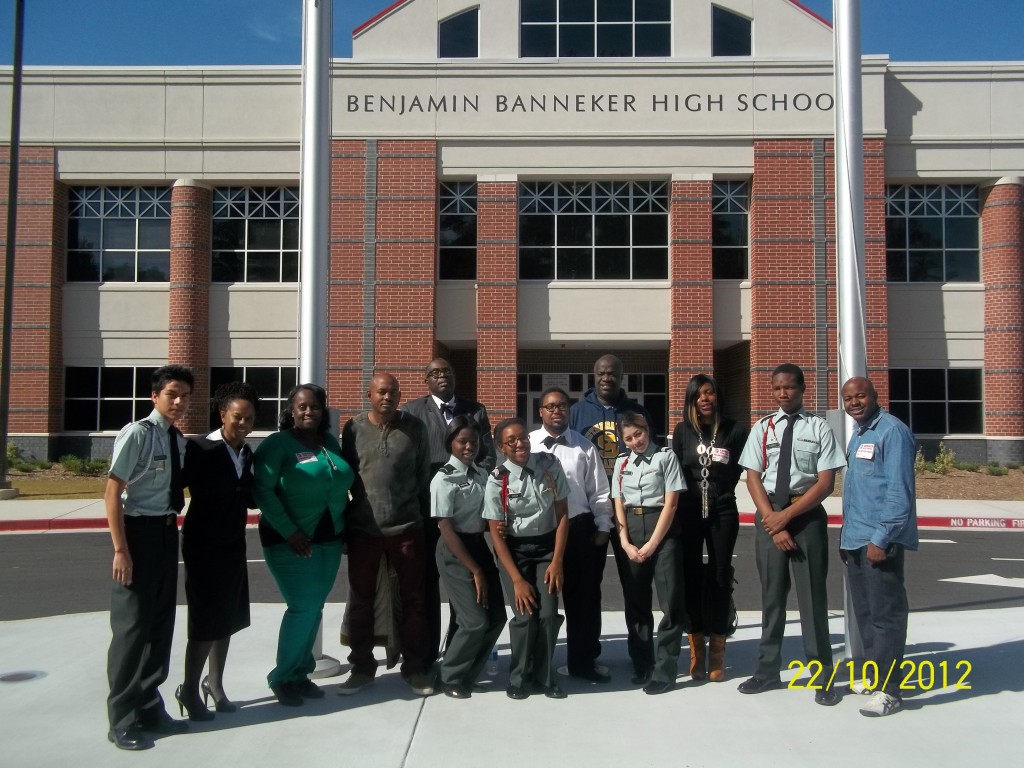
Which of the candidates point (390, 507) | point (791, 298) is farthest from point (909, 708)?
point (791, 298)

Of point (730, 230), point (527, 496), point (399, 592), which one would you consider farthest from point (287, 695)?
point (730, 230)

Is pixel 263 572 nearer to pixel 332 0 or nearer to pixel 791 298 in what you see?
pixel 332 0

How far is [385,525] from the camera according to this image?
491 centimetres

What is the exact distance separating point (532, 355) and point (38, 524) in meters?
11.7

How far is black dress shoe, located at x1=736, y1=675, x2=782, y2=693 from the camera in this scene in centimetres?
497

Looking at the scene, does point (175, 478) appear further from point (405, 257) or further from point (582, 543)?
point (405, 257)

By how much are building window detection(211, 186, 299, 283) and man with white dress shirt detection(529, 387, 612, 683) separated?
52.7 feet

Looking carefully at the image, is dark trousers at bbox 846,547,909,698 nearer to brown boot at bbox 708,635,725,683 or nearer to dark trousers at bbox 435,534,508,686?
brown boot at bbox 708,635,725,683

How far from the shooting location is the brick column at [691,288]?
19234 mm

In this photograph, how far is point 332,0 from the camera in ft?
19.4

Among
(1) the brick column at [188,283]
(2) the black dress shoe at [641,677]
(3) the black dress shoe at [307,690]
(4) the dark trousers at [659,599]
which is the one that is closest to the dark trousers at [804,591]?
(4) the dark trousers at [659,599]

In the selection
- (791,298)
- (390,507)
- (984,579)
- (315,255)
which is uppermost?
(791,298)

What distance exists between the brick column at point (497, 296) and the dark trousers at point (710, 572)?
1412cm

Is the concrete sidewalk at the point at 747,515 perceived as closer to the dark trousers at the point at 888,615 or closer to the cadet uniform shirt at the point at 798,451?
the cadet uniform shirt at the point at 798,451
